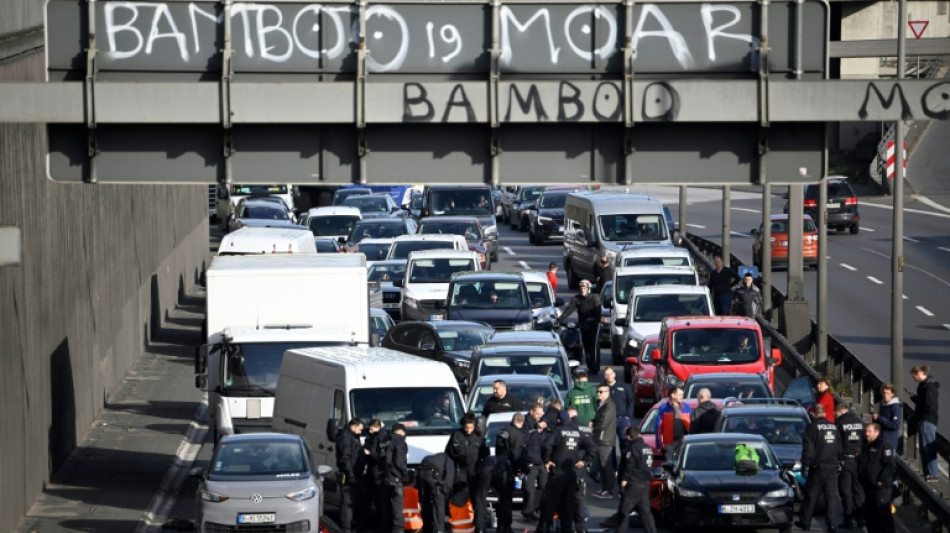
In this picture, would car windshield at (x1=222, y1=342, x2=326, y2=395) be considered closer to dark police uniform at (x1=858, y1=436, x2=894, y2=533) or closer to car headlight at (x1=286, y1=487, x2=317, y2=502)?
car headlight at (x1=286, y1=487, x2=317, y2=502)

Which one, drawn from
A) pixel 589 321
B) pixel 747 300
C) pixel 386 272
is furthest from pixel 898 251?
pixel 386 272

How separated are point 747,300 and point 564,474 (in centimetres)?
1528

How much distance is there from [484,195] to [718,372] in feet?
86.5

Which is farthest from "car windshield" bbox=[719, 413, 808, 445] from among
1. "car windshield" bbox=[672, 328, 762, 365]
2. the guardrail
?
"car windshield" bbox=[672, 328, 762, 365]

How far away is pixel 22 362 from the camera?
24.4 meters

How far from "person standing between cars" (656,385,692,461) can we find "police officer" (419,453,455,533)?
4756mm

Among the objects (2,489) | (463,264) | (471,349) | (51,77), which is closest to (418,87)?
(51,77)

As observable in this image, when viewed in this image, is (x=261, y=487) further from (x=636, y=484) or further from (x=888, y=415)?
(x=888, y=415)

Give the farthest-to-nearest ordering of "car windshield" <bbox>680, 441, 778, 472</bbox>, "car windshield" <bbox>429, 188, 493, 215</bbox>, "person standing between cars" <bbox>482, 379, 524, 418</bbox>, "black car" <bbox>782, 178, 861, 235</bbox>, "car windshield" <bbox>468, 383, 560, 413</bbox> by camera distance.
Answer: "black car" <bbox>782, 178, 861, 235</bbox> → "car windshield" <bbox>429, 188, 493, 215</bbox> → "car windshield" <bbox>468, 383, 560, 413</bbox> → "person standing between cars" <bbox>482, 379, 524, 418</bbox> → "car windshield" <bbox>680, 441, 778, 472</bbox>

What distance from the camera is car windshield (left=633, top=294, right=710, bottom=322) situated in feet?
113

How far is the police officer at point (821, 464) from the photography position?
862 inches

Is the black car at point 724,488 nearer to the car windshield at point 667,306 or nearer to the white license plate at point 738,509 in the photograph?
the white license plate at point 738,509

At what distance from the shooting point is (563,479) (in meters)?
21.7

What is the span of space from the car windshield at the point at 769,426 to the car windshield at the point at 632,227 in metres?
21.0
